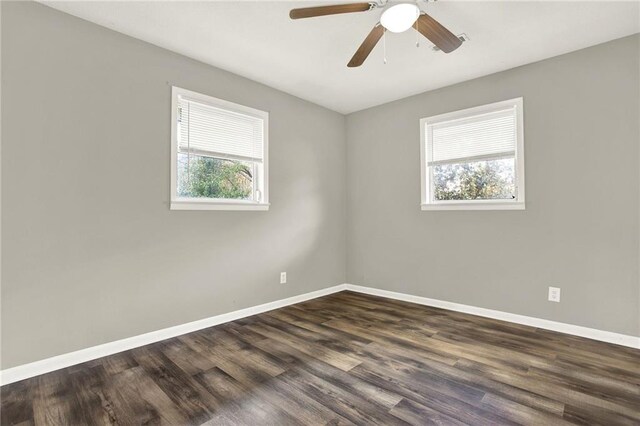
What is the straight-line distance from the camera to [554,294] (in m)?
2.94

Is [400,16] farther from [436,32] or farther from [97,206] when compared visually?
[97,206]

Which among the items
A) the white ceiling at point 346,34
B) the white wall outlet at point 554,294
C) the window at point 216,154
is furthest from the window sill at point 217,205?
the white wall outlet at point 554,294

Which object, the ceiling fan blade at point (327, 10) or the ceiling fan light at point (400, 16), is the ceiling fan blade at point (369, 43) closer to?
the ceiling fan light at point (400, 16)

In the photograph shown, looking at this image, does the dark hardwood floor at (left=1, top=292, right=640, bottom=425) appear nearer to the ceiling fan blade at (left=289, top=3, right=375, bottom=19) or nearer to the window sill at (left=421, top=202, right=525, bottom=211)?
the window sill at (left=421, top=202, right=525, bottom=211)

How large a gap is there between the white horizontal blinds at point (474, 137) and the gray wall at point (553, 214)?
164 mm

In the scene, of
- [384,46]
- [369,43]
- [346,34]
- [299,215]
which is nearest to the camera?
[369,43]

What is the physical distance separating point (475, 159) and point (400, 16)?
6.75 feet

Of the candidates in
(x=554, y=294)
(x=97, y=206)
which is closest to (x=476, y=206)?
(x=554, y=294)

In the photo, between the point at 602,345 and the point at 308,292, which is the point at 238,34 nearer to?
the point at 308,292

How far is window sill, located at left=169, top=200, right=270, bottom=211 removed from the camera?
2851mm

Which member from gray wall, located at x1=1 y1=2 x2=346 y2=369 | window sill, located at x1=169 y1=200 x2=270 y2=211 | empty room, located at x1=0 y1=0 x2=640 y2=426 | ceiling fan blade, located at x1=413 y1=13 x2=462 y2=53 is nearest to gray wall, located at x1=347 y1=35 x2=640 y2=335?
empty room, located at x1=0 y1=0 x2=640 y2=426

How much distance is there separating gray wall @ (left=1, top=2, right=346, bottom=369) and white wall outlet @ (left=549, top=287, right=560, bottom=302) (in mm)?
2930

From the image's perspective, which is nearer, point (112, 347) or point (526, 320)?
point (112, 347)

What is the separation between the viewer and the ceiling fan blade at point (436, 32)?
200 centimetres
